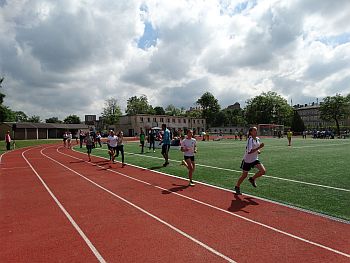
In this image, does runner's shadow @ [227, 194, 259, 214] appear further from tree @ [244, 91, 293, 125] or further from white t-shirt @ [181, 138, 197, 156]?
tree @ [244, 91, 293, 125]

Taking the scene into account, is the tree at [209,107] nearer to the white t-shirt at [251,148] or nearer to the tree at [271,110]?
the tree at [271,110]

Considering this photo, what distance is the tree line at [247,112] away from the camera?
86.8 meters

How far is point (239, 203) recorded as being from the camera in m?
7.76

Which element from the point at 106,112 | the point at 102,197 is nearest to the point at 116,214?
the point at 102,197

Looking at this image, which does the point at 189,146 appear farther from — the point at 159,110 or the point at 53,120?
the point at 53,120

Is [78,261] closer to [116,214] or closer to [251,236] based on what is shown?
[116,214]

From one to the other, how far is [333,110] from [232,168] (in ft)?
280

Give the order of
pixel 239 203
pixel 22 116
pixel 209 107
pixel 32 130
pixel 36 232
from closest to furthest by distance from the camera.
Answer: pixel 36 232 → pixel 239 203 → pixel 32 130 → pixel 209 107 → pixel 22 116

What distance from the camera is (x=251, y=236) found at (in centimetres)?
552

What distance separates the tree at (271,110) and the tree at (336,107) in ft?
58.0

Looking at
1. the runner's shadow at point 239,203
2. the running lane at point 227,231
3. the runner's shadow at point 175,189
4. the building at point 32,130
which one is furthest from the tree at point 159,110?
the runner's shadow at point 239,203

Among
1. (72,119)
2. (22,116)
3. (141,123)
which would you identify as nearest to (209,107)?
(141,123)

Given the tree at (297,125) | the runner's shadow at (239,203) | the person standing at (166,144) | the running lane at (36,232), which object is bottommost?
the running lane at (36,232)

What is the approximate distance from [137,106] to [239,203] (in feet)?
332
